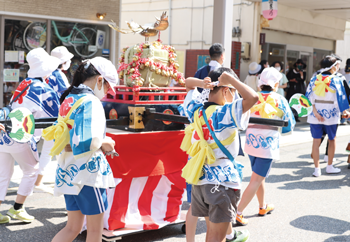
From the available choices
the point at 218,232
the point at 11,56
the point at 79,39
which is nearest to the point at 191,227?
the point at 218,232

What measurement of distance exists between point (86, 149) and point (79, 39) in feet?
27.1

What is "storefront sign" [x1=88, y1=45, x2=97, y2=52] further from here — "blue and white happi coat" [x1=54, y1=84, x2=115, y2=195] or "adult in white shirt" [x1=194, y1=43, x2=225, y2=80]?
"blue and white happi coat" [x1=54, y1=84, x2=115, y2=195]

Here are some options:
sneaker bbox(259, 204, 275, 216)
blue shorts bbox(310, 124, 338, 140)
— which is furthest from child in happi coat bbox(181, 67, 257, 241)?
blue shorts bbox(310, 124, 338, 140)

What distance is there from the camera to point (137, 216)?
399cm

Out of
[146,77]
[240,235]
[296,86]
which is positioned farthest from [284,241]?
[296,86]

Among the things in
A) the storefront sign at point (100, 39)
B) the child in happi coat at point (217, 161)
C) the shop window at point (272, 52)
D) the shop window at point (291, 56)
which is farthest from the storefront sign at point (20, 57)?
the shop window at point (291, 56)

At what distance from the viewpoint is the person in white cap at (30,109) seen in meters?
4.25

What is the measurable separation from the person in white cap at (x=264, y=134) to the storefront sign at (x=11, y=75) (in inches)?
262

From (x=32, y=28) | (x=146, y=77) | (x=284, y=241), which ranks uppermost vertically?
(x=32, y=28)

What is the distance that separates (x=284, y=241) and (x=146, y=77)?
7.54 ft

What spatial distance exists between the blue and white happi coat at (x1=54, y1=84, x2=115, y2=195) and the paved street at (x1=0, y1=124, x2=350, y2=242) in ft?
4.67

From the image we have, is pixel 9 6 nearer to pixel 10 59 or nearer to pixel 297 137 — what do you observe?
pixel 10 59

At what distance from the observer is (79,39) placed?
10.3 metres

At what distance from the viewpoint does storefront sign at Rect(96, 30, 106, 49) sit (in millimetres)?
10602
